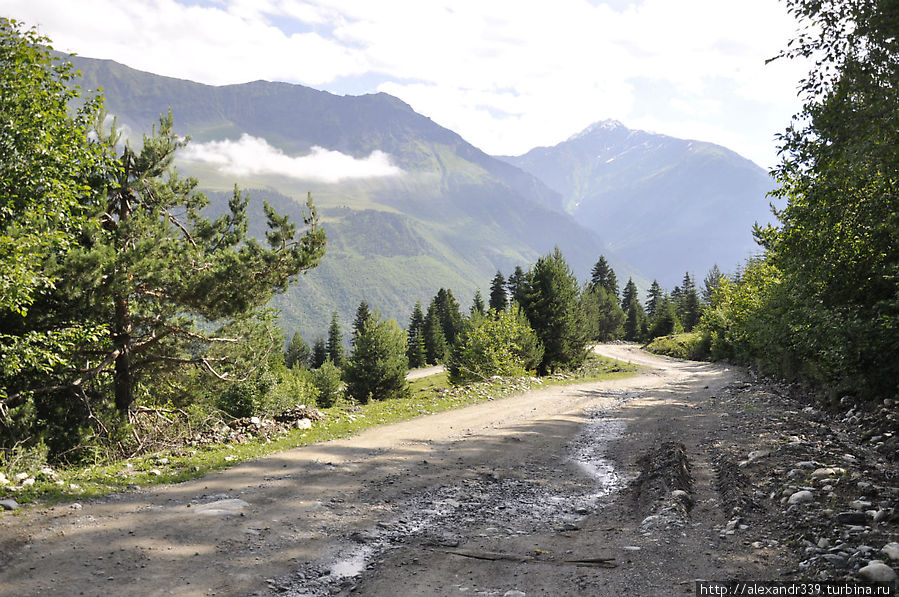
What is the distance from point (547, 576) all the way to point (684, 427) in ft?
35.9

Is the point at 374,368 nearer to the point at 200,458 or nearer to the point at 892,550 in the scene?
the point at 200,458

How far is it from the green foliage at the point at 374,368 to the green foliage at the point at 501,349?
4318mm

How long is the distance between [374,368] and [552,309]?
12570mm

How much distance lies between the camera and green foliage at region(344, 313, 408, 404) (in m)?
34.2

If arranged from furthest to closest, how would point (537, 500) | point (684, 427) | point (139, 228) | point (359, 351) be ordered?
point (359, 351), point (684, 427), point (139, 228), point (537, 500)

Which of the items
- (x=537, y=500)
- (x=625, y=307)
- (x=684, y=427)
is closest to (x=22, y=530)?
(x=537, y=500)

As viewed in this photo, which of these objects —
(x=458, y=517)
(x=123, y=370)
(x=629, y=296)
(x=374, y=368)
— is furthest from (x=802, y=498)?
(x=629, y=296)

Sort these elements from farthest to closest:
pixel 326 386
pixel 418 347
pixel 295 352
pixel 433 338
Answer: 1. pixel 295 352
2. pixel 433 338
3. pixel 418 347
4. pixel 326 386

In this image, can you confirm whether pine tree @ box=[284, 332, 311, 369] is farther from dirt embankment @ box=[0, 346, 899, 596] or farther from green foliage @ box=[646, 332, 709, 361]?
dirt embankment @ box=[0, 346, 899, 596]

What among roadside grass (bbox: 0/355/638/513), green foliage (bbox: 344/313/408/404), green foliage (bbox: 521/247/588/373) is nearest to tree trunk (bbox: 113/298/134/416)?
roadside grass (bbox: 0/355/638/513)

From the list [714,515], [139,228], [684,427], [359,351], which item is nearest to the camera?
[714,515]

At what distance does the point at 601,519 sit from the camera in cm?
822

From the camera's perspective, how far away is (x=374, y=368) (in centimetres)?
3425

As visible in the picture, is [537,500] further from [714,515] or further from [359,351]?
[359,351]
